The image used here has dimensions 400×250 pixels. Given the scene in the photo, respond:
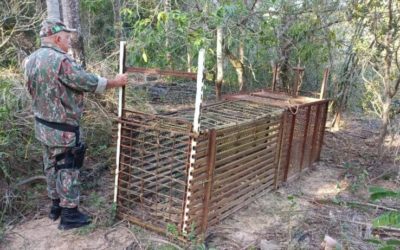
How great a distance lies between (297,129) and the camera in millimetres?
4590

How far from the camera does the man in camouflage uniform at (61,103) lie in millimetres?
2971

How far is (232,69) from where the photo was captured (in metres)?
7.73

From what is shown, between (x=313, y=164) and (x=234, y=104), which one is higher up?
(x=234, y=104)

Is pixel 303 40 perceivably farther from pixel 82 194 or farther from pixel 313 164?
pixel 82 194

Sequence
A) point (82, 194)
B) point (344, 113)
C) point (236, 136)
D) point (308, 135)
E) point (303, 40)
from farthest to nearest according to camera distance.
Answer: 1. point (344, 113)
2. point (303, 40)
3. point (308, 135)
4. point (82, 194)
5. point (236, 136)

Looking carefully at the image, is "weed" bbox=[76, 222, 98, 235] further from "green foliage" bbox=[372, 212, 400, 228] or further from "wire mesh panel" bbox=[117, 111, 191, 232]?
"green foliage" bbox=[372, 212, 400, 228]

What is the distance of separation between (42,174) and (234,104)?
2.11 meters

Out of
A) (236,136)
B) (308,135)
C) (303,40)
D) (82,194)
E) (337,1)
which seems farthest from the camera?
(303,40)

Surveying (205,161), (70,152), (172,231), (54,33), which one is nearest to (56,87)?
(54,33)

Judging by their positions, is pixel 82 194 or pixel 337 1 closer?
pixel 82 194

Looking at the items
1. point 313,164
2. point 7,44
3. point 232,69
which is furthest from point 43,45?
point 232,69

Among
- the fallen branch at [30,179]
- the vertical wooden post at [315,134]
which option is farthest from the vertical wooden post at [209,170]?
the vertical wooden post at [315,134]

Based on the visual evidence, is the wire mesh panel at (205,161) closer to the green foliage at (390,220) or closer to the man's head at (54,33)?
the man's head at (54,33)

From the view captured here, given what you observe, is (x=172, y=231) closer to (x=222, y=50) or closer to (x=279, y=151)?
(x=279, y=151)
